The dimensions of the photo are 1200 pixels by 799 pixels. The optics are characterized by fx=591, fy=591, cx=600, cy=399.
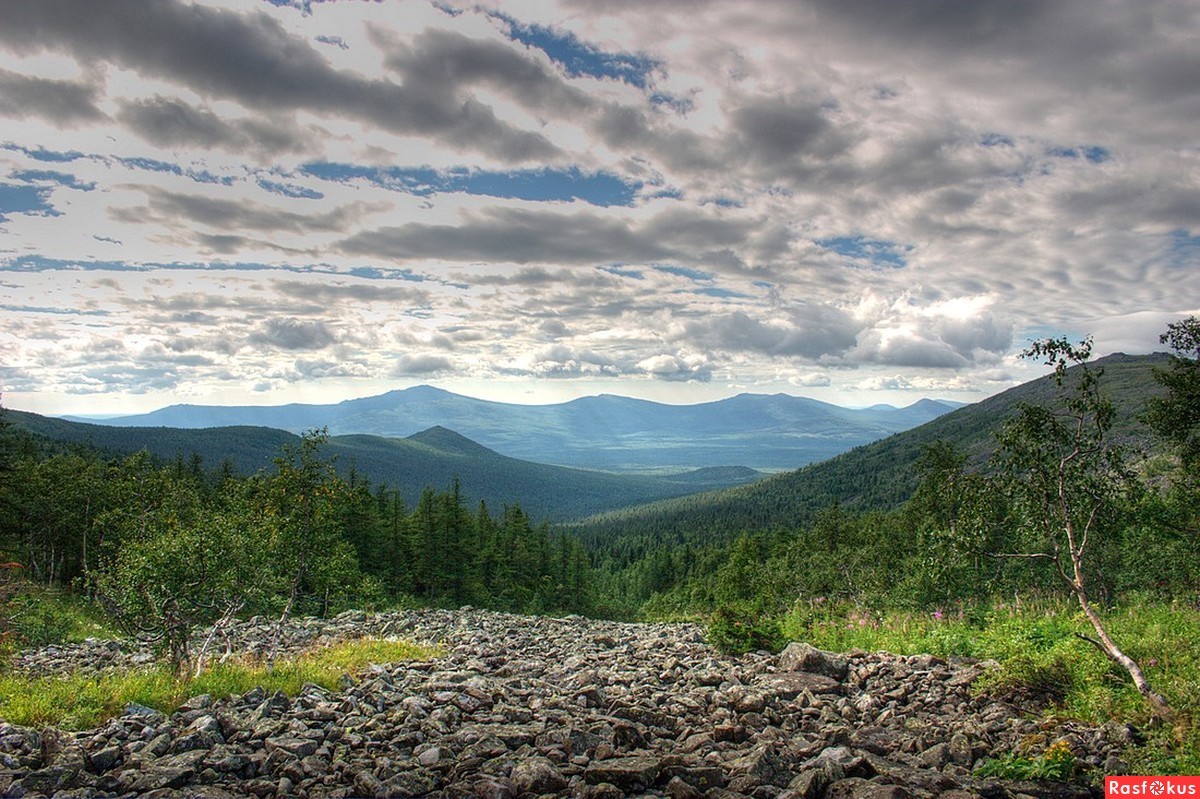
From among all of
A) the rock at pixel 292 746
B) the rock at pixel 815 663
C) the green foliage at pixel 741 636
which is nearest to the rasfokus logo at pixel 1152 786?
the rock at pixel 815 663

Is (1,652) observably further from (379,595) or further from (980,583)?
(980,583)

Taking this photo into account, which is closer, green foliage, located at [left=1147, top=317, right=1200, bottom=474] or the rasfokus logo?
the rasfokus logo

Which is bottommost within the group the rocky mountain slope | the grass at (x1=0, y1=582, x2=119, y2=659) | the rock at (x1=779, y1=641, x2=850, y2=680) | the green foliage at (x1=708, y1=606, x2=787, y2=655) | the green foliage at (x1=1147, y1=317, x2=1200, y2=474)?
the grass at (x1=0, y1=582, x2=119, y2=659)

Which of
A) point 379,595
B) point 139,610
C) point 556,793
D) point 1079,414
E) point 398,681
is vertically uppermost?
point 1079,414

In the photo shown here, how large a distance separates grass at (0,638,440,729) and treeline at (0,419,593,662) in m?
1.93

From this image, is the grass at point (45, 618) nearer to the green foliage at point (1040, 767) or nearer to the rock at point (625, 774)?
the rock at point (625, 774)

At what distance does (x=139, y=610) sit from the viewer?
601 inches

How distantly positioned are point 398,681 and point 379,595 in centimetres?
3609

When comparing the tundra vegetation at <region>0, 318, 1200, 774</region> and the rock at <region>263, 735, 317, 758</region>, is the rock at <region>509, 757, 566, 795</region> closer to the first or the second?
the rock at <region>263, 735, 317, 758</region>

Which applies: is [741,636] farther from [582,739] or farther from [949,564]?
[582,739]

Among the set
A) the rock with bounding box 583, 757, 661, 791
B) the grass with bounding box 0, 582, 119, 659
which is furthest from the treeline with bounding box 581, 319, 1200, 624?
the grass with bounding box 0, 582, 119, 659

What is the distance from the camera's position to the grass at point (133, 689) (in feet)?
36.9

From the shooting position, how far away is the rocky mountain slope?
9.38 m

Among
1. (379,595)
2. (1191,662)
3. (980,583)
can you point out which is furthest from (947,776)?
(379,595)
